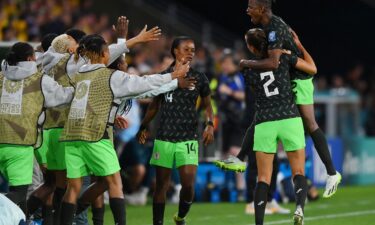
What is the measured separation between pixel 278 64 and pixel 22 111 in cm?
273

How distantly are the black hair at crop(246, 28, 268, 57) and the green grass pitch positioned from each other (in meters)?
3.05

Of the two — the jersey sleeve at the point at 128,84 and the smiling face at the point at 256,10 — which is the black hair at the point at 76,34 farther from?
the smiling face at the point at 256,10

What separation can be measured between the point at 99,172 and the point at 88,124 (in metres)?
0.50

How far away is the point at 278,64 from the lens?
10852mm

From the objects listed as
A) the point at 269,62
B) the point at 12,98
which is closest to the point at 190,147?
the point at 269,62

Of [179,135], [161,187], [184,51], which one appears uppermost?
[184,51]

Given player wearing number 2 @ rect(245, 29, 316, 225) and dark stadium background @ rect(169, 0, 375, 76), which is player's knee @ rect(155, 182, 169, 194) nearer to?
player wearing number 2 @ rect(245, 29, 316, 225)

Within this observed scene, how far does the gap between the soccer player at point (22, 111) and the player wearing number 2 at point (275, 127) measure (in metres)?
2.07

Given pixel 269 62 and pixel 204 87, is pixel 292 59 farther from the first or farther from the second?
pixel 204 87

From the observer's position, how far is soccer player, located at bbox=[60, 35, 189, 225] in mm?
10180

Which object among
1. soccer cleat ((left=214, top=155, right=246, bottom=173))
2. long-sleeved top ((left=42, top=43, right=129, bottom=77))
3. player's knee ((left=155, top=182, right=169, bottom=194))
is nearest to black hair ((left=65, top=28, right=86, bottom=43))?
long-sleeved top ((left=42, top=43, right=129, bottom=77))

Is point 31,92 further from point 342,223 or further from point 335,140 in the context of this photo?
point 335,140

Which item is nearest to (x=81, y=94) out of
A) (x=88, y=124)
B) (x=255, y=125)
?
(x=88, y=124)

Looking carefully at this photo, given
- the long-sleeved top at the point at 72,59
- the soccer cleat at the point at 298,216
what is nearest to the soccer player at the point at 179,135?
the long-sleeved top at the point at 72,59
